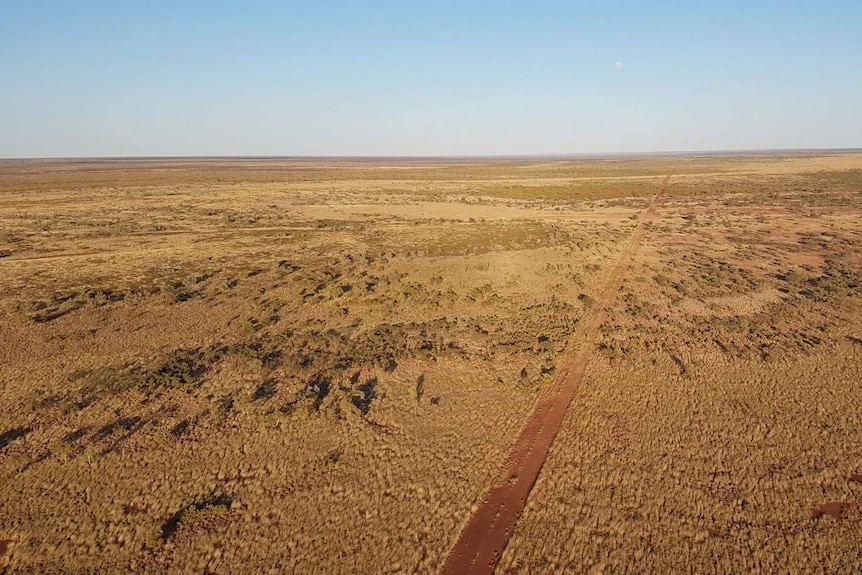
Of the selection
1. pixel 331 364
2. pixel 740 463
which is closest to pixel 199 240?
pixel 331 364

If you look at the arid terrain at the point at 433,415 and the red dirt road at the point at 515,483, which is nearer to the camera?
the red dirt road at the point at 515,483

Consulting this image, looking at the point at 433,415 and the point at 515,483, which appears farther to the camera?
the point at 433,415

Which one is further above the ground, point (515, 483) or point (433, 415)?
point (433, 415)

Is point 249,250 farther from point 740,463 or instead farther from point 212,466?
point 740,463

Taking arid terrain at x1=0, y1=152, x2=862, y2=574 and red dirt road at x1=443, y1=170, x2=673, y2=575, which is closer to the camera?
red dirt road at x1=443, y1=170, x2=673, y2=575
